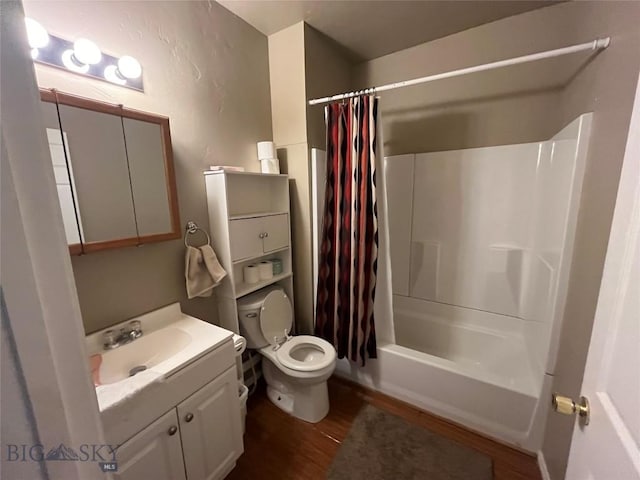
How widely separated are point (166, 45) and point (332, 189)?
118 centimetres

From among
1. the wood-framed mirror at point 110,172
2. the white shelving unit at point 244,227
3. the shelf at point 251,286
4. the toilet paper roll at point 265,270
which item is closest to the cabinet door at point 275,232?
the white shelving unit at point 244,227

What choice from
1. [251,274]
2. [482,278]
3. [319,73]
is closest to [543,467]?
[482,278]

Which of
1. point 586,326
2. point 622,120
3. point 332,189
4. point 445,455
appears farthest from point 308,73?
point 445,455

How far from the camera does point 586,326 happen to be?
105cm

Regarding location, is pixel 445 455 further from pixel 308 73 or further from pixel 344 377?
pixel 308 73

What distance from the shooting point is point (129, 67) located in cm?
120

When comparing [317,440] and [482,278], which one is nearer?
[317,440]

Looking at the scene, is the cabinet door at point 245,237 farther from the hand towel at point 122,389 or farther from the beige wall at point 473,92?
the beige wall at point 473,92

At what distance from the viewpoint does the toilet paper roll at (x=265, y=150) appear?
179cm

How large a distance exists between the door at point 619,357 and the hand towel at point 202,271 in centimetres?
149

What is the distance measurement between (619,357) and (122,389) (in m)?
1.34

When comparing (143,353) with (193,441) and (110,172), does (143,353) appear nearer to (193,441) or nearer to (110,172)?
(193,441)

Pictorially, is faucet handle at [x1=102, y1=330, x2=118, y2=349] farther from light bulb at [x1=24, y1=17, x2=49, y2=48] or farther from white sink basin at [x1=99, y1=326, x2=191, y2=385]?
light bulb at [x1=24, y1=17, x2=49, y2=48]

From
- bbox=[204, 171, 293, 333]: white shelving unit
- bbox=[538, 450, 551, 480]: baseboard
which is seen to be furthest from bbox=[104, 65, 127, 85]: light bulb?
bbox=[538, 450, 551, 480]: baseboard
